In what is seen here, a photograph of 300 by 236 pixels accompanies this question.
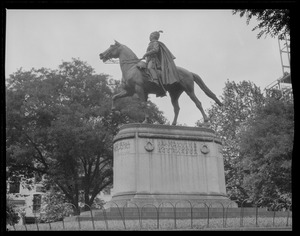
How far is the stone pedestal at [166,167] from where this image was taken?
14.2 meters

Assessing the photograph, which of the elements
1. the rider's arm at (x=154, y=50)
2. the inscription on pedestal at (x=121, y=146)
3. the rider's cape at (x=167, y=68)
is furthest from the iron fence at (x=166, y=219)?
the rider's arm at (x=154, y=50)

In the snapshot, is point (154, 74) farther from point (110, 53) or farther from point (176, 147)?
point (176, 147)

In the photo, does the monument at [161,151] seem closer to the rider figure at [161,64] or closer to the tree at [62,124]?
the rider figure at [161,64]

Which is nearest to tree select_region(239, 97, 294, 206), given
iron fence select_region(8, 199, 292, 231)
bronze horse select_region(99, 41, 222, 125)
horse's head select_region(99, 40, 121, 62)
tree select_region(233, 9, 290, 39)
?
bronze horse select_region(99, 41, 222, 125)

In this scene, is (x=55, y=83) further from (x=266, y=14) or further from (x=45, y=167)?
(x=266, y=14)

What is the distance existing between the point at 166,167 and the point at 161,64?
163 inches

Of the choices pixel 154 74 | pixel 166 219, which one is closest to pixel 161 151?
pixel 154 74

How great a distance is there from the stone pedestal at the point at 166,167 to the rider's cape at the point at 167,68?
6.40ft

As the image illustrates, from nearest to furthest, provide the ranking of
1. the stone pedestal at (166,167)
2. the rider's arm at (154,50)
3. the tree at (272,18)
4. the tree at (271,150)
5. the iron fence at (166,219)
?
the tree at (272,18) < the iron fence at (166,219) < the stone pedestal at (166,167) < the rider's arm at (154,50) < the tree at (271,150)

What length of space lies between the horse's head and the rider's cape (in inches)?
71.9

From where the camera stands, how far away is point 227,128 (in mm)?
38594

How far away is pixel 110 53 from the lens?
1652 cm
